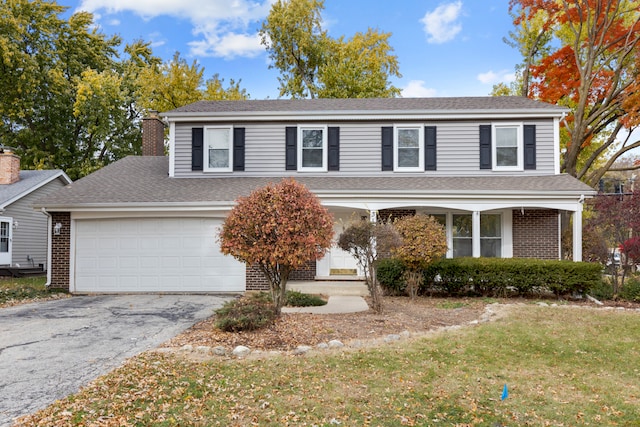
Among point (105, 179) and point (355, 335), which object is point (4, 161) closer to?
point (105, 179)

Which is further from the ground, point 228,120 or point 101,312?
point 228,120

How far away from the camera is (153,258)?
1270cm

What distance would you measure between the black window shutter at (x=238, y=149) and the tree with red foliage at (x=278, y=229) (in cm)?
654

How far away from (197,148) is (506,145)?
9.56 m

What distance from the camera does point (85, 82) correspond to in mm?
24766

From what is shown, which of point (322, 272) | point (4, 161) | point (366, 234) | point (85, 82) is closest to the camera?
point (366, 234)

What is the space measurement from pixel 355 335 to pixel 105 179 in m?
10.8

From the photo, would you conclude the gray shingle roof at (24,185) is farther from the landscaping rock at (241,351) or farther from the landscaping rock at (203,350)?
the landscaping rock at (241,351)

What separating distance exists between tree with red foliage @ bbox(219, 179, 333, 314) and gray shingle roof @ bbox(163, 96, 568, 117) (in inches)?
266

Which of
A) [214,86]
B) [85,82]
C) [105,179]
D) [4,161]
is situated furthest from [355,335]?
[85,82]

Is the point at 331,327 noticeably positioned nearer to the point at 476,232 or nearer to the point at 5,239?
the point at 476,232

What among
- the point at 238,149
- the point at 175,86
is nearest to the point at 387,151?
the point at 238,149

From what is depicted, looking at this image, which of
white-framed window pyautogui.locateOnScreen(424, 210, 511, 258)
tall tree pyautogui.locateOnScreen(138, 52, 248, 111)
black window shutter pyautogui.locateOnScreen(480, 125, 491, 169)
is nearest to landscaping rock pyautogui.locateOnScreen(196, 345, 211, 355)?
white-framed window pyautogui.locateOnScreen(424, 210, 511, 258)

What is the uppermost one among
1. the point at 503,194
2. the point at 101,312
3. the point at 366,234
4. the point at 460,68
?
the point at 460,68
